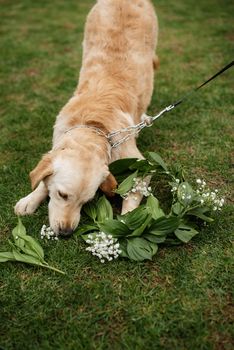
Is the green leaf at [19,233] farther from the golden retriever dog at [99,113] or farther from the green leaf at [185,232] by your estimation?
the green leaf at [185,232]

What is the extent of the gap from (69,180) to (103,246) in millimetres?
602

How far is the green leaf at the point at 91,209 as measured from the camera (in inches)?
139

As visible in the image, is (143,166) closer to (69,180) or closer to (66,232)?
(69,180)

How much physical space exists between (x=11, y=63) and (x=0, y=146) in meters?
2.74

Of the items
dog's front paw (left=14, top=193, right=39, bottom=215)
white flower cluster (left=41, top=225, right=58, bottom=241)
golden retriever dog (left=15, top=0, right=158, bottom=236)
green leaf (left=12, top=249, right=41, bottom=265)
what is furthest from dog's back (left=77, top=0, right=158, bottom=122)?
green leaf (left=12, top=249, right=41, bottom=265)

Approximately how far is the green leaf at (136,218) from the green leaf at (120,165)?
62 cm

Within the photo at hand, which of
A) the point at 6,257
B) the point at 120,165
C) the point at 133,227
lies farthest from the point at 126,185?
the point at 6,257

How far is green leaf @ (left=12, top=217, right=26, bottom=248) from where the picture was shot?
3.28 meters

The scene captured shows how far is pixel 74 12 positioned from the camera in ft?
31.7

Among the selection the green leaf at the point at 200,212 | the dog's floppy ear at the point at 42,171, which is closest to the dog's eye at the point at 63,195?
the dog's floppy ear at the point at 42,171

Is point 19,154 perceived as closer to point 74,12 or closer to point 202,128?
point 202,128

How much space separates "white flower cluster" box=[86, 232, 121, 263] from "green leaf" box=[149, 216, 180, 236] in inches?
13.3

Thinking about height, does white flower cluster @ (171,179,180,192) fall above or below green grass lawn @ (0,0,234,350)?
above

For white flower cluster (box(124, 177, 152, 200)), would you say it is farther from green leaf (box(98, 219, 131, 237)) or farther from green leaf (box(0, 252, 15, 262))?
green leaf (box(0, 252, 15, 262))
